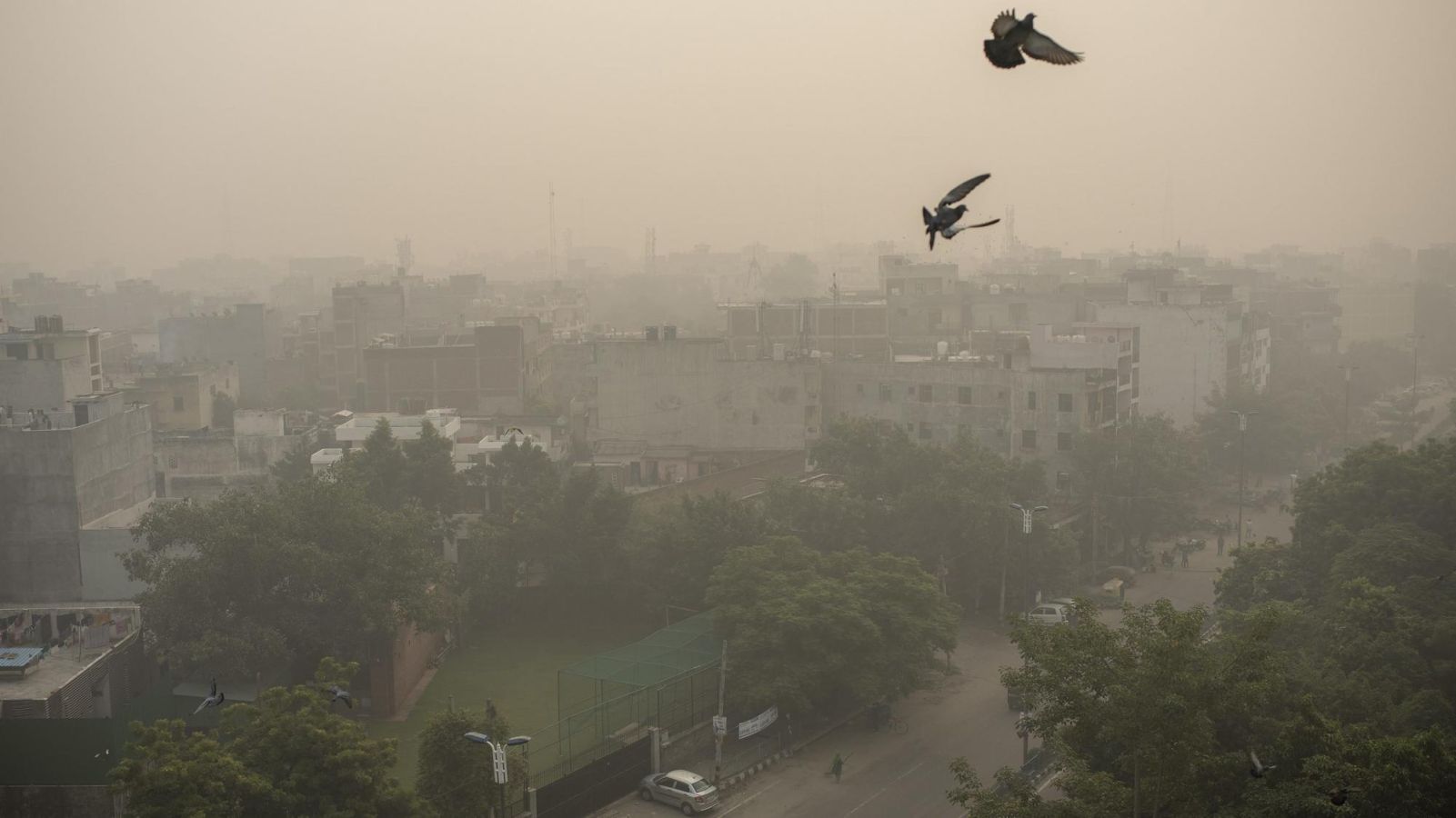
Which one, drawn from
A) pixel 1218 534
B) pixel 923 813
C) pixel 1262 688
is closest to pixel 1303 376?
pixel 1218 534

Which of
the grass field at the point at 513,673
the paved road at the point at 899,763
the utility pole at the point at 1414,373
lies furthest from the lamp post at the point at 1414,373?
the grass field at the point at 513,673

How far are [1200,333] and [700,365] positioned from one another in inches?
645

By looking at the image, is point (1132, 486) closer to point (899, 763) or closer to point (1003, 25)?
point (899, 763)

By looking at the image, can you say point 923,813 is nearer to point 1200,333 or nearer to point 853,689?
point 853,689

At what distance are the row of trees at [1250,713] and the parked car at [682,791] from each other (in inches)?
153

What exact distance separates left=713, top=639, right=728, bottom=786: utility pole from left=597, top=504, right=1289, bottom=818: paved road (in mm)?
445

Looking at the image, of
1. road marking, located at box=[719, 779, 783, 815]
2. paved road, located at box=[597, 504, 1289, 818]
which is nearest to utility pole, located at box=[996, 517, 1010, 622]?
paved road, located at box=[597, 504, 1289, 818]

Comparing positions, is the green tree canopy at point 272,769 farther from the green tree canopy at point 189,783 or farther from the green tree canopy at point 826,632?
the green tree canopy at point 826,632

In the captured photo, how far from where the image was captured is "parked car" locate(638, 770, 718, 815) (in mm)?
16094

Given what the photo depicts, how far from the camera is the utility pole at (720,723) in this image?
17.1 meters

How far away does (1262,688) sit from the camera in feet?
36.4

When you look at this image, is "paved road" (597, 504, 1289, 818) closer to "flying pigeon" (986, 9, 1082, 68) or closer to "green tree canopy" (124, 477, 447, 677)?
"green tree canopy" (124, 477, 447, 677)

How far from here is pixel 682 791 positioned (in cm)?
1619

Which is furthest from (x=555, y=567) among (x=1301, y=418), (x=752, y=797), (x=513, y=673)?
(x=1301, y=418)
